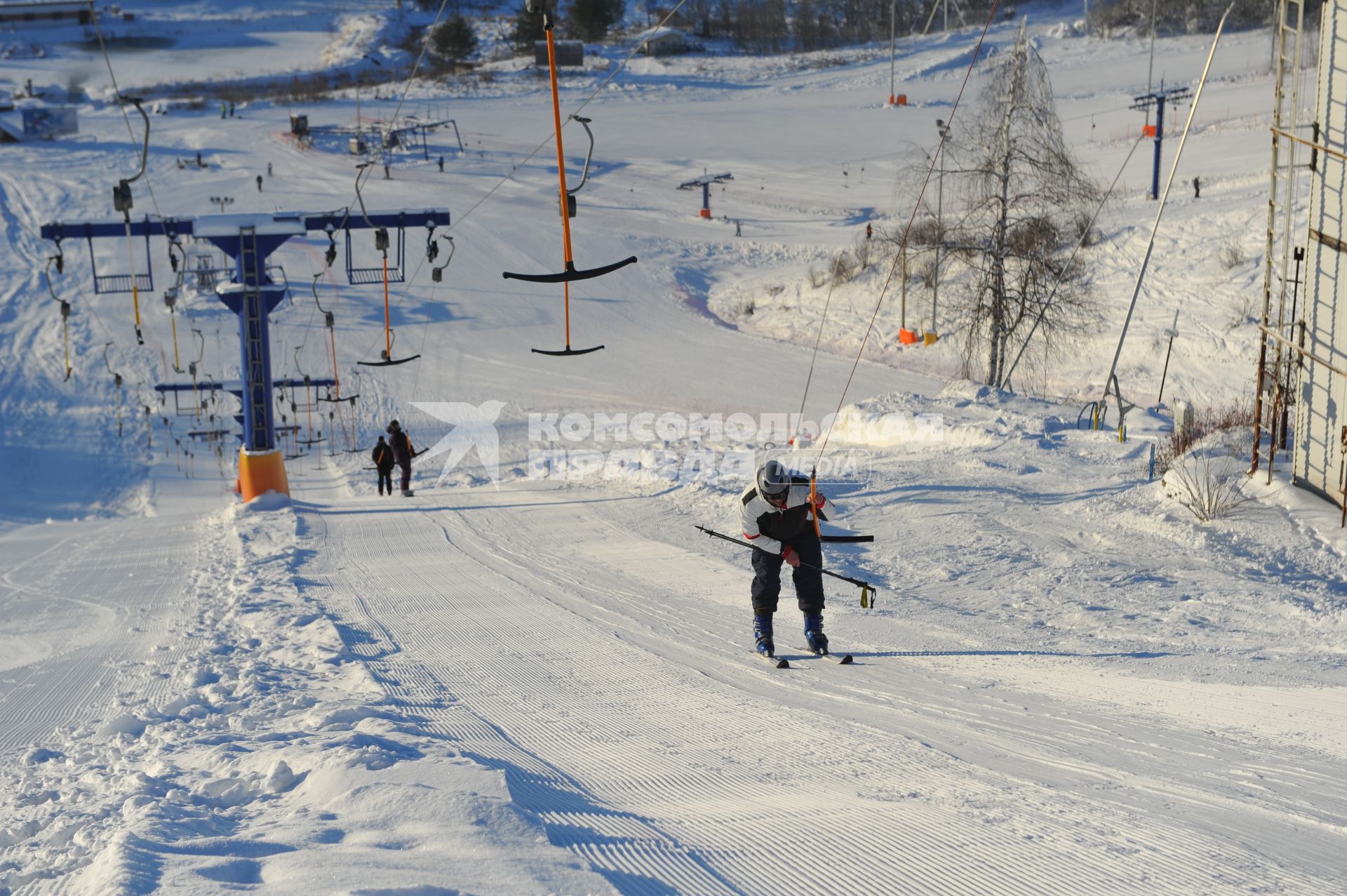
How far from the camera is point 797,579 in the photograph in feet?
30.8

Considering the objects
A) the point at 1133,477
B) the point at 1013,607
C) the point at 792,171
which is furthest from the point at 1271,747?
the point at 792,171

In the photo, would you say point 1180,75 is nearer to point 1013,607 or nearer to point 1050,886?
point 1013,607

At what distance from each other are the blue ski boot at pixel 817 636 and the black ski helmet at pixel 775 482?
1041 mm

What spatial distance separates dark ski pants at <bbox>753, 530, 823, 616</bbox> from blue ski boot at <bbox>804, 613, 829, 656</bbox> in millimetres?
69

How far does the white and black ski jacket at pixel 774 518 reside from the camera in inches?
361

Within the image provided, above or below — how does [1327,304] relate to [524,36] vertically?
below

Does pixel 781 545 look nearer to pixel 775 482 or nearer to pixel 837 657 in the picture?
pixel 775 482

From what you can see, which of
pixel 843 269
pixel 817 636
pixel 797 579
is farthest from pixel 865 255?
pixel 817 636

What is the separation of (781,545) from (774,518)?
22 centimetres

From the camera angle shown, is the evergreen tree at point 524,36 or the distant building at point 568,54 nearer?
the distant building at point 568,54

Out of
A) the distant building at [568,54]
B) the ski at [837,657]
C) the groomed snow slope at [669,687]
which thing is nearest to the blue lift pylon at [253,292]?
the groomed snow slope at [669,687]

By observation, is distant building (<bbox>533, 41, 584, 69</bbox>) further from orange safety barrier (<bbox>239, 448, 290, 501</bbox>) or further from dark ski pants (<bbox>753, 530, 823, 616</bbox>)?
dark ski pants (<bbox>753, 530, 823, 616</bbox>)

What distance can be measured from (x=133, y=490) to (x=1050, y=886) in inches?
987

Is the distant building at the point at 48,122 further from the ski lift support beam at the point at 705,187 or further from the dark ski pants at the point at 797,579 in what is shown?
the dark ski pants at the point at 797,579
